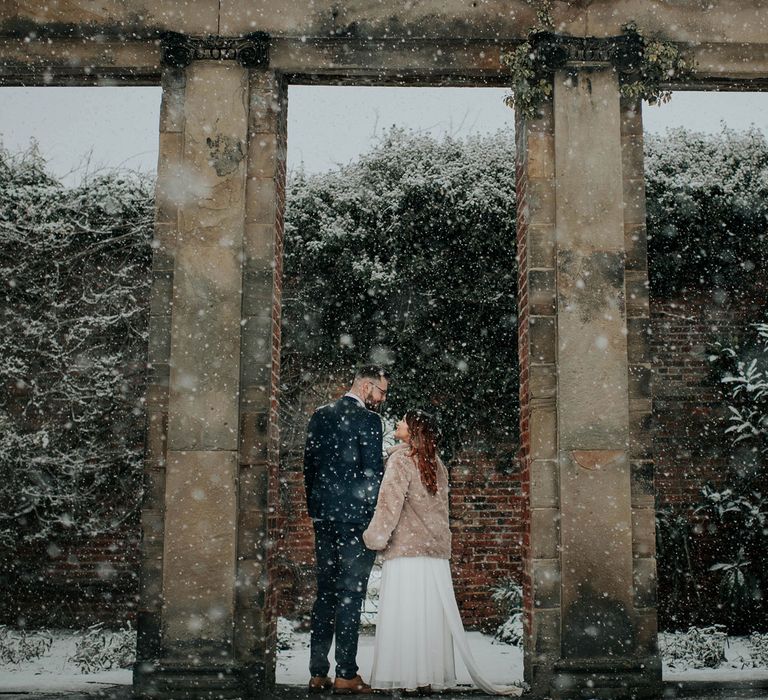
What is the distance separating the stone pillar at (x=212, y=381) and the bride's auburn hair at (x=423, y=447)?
36.0 inches

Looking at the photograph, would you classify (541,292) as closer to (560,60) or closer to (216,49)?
(560,60)

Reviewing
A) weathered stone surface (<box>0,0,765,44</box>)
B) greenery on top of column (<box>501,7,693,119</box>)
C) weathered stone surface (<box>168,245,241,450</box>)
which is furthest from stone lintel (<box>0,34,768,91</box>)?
weathered stone surface (<box>168,245,241,450</box>)

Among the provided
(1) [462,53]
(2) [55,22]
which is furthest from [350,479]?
(2) [55,22]

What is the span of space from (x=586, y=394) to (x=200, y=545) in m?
2.55

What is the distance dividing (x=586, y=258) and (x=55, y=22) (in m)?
3.88

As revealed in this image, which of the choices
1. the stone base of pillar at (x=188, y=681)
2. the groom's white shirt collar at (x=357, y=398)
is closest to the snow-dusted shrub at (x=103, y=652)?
the stone base of pillar at (x=188, y=681)

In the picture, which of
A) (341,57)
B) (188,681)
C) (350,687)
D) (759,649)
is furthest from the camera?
(759,649)

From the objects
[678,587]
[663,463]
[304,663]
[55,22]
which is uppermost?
[55,22]

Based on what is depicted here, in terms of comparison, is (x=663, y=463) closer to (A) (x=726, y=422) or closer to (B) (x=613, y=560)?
(A) (x=726, y=422)

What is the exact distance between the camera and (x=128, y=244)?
8.38 m

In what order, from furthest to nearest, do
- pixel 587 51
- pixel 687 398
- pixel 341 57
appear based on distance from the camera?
pixel 687 398 → pixel 341 57 → pixel 587 51

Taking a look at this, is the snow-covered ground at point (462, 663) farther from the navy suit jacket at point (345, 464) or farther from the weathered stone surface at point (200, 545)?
the navy suit jacket at point (345, 464)

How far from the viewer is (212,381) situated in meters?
5.24

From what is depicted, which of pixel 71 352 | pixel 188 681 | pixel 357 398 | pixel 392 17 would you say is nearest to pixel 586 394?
pixel 357 398
